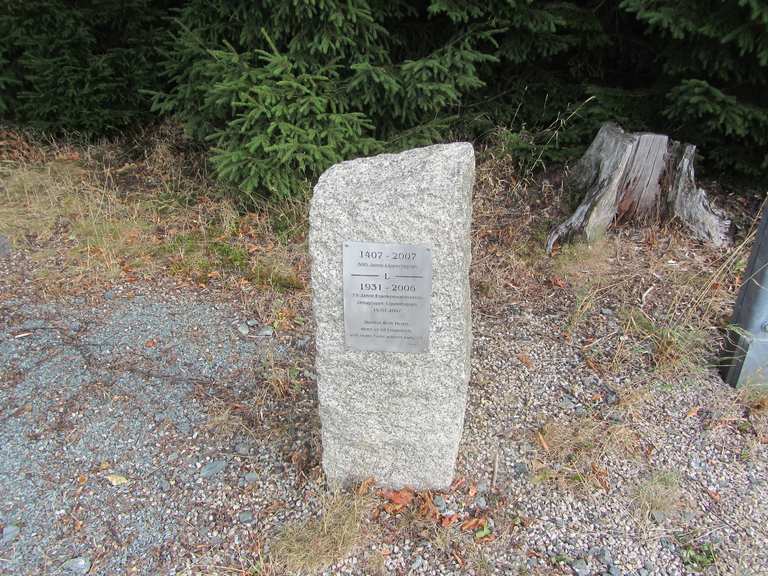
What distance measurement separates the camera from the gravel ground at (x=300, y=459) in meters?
2.33

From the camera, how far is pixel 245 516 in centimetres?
247

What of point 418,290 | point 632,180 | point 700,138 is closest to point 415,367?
point 418,290

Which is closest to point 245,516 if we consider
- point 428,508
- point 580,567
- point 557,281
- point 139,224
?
point 428,508

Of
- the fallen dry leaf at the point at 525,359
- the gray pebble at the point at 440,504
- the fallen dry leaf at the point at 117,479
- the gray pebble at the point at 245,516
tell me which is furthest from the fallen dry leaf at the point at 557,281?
the fallen dry leaf at the point at 117,479

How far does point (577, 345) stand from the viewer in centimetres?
345

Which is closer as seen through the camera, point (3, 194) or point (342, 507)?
point (342, 507)

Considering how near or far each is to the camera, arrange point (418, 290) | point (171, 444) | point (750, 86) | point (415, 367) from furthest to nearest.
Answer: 1. point (750, 86)
2. point (171, 444)
3. point (415, 367)
4. point (418, 290)

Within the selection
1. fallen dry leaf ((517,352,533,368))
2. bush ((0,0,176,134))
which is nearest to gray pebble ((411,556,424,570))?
fallen dry leaf ((517,352,533,368))

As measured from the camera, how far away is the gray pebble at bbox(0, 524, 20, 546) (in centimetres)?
237

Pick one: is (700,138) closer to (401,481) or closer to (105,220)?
(401,481)

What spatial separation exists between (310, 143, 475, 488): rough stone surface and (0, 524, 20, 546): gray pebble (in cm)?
128

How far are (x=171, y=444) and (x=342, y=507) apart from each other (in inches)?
37.2

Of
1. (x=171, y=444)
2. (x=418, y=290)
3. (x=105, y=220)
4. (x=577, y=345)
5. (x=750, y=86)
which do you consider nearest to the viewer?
(x=418, y=290)

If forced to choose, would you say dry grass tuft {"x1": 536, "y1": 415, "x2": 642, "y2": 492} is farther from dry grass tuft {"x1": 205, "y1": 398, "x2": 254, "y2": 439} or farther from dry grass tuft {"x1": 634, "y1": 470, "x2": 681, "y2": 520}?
dry grass tuft {"x1": 205, "y1": 398, "x2": 254, "y2": 439}
